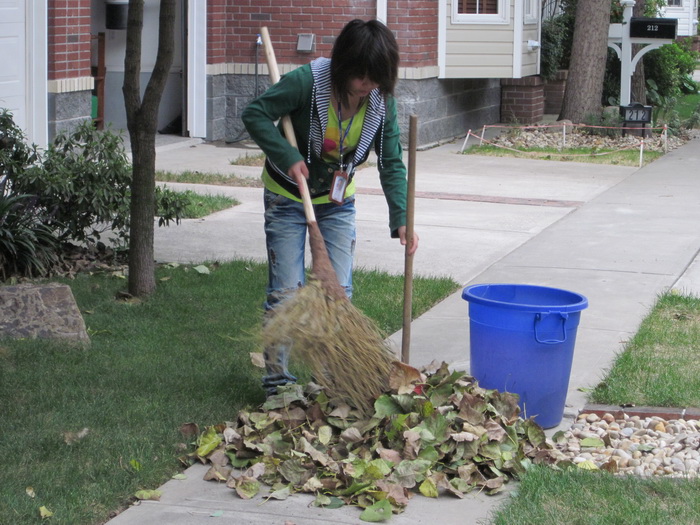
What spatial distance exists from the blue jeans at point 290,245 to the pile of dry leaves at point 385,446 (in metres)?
0.20

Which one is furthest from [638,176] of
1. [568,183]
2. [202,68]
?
[202,68]

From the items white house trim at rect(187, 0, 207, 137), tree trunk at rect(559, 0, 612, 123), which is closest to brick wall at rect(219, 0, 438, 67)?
white house trim at rect(187, 0, 207, 137)

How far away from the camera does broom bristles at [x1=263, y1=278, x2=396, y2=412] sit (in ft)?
13.9

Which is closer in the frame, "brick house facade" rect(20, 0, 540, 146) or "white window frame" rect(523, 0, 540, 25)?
"brick house facade" rect(20, 0, 540, 146)

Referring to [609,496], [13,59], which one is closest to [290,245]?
[609,496]

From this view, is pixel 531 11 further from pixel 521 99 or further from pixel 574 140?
pixel 574 140

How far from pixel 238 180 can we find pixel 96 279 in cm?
462

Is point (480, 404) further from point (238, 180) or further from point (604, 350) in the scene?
point (238, 180)

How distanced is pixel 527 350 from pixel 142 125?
3.05 m

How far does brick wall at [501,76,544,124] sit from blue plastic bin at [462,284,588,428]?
14.3m

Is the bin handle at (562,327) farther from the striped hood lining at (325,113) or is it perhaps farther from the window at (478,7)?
the window at (478,7)

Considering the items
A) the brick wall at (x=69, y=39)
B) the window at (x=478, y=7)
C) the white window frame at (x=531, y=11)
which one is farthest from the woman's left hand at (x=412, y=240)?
the white window frame at (x=531, y=11)

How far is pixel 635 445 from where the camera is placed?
459cm

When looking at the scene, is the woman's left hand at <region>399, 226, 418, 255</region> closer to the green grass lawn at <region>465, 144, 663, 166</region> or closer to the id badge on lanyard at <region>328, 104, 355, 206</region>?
the id badge on lanyard at <region>328, 104, 355, 206</region>
